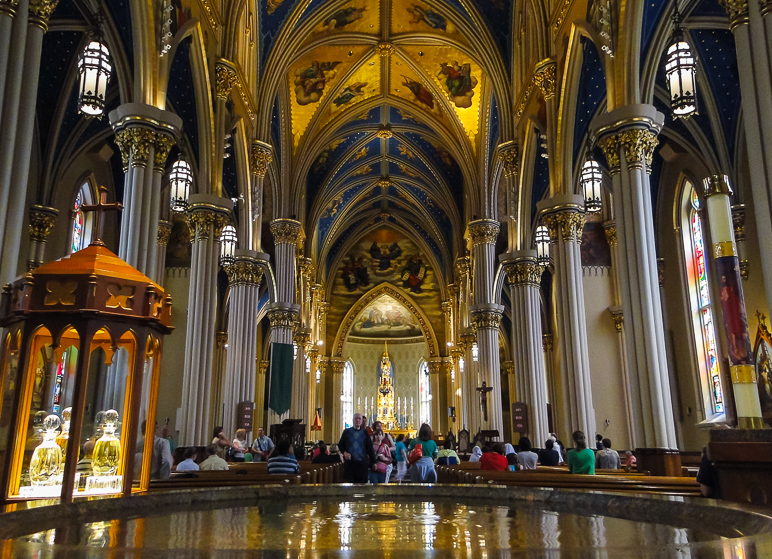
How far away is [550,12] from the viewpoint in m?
12.6

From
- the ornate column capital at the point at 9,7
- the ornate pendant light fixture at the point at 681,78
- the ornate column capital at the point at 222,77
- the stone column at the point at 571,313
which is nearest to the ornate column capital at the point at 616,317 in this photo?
the stone column at the point at 571,313

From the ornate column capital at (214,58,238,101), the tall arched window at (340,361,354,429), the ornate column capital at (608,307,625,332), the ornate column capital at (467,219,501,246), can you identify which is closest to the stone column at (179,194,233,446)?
the ornate column capital at (214,58,238,101)

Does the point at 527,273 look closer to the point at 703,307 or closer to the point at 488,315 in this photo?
the point at 703,307

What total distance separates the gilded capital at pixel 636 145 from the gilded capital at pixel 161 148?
6449mm

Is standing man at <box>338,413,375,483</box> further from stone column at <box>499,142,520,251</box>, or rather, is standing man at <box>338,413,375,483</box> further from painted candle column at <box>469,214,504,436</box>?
painted candle column at <box>469,214,504,436</box>

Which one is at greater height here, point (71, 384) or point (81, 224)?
point (81, 224)

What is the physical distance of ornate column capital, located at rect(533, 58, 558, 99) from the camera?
1226 cm

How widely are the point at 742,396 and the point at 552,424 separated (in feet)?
59.6

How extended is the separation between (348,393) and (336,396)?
2558 millimetres

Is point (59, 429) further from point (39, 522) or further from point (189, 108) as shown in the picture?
point (189, 108)

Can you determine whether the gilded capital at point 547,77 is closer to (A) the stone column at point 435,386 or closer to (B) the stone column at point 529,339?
(B) the stone column at point 529,339

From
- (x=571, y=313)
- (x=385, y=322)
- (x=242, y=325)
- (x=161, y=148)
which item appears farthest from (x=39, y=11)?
(x=385, y=322)

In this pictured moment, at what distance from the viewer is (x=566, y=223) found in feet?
39.8

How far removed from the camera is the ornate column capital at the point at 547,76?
12.3 metres
